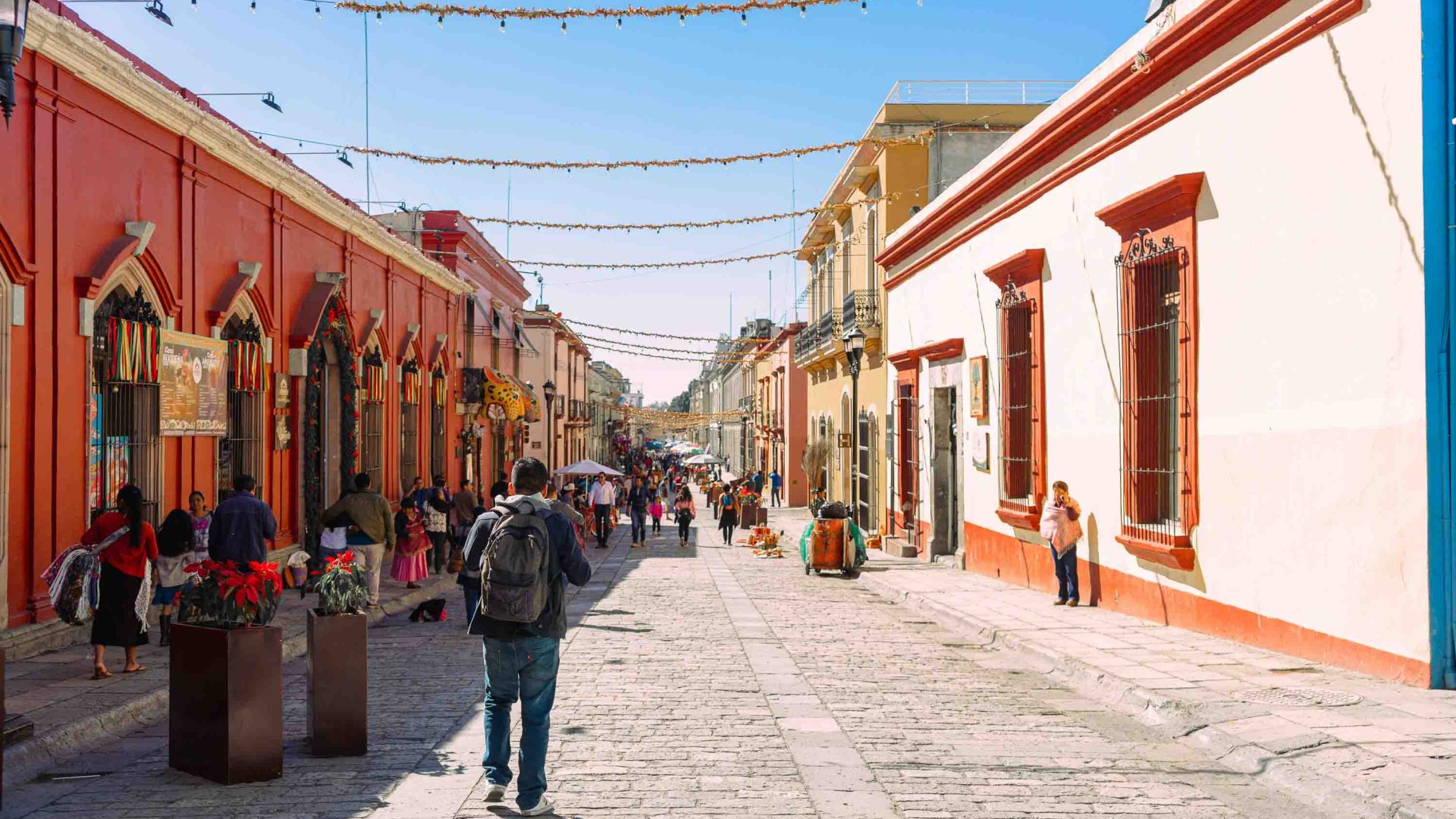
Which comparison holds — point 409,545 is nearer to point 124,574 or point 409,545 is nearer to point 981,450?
point 124,574

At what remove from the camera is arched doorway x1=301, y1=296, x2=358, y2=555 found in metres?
16.4

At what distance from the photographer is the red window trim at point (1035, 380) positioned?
45.6 feet

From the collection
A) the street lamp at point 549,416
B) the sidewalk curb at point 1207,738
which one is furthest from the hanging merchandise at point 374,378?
the street lamp at point 549,416

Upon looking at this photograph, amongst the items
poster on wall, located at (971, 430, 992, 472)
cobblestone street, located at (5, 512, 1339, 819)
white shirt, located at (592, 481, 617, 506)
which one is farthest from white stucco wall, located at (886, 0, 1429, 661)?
white shirt, located at (592, 481, 617, 506)

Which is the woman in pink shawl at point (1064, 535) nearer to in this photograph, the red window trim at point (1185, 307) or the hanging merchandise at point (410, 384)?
the red window trim at point (1185, 307)

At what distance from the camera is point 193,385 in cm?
1232

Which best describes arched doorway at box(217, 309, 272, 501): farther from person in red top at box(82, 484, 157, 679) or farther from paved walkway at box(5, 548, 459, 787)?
person in red top at box(82, 484, 157, 679)

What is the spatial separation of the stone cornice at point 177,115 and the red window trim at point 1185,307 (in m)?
8.99

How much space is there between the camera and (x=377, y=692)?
8055 mm

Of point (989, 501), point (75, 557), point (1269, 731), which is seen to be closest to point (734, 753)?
point (1269, 731)

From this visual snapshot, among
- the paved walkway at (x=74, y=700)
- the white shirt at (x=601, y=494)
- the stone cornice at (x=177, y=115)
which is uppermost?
the stone cornice at (x=177, y=115)

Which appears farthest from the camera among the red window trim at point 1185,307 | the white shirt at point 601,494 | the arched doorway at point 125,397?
the white shirt at point 601,494

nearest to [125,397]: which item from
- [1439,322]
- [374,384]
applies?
[374,384]

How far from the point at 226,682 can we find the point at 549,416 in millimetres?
37972
